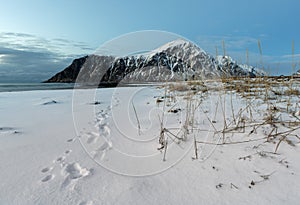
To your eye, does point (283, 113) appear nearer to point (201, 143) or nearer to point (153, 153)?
point (201, 143)

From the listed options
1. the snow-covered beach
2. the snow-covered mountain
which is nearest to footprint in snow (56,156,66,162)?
the snow-covered beach

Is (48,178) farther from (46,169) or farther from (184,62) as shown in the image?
(184,62)

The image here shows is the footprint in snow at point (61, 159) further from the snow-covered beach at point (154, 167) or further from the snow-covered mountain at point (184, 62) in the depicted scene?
the snow-covered mountain at point (184, 62)

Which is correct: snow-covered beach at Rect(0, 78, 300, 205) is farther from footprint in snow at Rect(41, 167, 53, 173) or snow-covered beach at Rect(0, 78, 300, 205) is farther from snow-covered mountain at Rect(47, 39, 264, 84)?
snow-covered mountain at Rect(47, 39, 264, 84)

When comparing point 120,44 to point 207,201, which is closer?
point 207,201

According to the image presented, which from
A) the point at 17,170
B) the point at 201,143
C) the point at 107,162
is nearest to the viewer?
the point at 17,170

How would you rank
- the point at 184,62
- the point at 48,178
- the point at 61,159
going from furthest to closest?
the point at 184,62 < the point at 61,159 < the point at 48,178

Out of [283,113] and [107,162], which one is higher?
[283,113]

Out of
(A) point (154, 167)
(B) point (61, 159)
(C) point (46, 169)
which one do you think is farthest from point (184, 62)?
(C) point (46, 169)

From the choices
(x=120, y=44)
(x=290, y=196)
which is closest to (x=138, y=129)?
(x=120, y=44)

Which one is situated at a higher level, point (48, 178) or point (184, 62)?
point (184, 62)

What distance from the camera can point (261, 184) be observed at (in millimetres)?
871

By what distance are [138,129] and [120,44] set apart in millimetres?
923

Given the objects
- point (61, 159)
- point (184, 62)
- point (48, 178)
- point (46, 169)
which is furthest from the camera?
point (184, 62)
